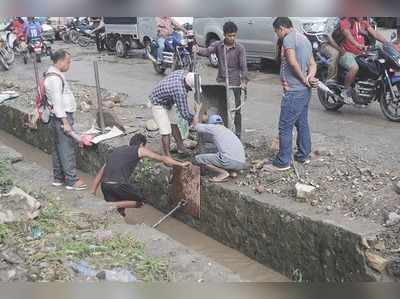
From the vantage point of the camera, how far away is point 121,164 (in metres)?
5.43

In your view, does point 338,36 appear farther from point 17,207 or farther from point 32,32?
point 32,32

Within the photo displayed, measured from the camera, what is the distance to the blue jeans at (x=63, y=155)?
225 inches

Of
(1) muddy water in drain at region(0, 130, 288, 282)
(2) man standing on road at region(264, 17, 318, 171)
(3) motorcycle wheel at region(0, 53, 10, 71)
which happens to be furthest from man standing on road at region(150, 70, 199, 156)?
(3) motorcycle wheel at region(0, 53, 10, 71)

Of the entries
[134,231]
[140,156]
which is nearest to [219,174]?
[140,156]

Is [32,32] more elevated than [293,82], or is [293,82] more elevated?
[293,82]

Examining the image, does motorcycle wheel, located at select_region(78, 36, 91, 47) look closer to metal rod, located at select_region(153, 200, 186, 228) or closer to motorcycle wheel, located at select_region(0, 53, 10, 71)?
motorcycle wheel, located at select_region(0, 53, 10, 71)

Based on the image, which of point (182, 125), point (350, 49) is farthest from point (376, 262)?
point (350, 49)

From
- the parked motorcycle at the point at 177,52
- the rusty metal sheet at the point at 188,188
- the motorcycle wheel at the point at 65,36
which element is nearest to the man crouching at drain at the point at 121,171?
the rusty metal sheet at the point at 188,188

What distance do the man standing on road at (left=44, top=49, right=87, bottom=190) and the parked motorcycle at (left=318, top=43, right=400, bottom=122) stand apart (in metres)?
3.68

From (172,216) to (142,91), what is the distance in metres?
4.72

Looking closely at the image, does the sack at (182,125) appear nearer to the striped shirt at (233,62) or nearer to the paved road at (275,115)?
the striped shirt at (233,62)

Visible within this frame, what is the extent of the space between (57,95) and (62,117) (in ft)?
0.79

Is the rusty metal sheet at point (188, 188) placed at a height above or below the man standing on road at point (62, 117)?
below

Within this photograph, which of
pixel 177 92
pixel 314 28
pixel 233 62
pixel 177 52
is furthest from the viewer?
pixel 177 52
